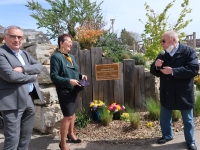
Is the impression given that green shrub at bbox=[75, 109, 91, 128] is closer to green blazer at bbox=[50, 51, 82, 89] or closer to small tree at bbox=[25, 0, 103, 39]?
green blazer at bbox=[50, 51, 82, 89]

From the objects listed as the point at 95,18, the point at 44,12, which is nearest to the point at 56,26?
the point at 44,12

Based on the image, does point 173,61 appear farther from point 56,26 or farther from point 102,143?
point 56,26

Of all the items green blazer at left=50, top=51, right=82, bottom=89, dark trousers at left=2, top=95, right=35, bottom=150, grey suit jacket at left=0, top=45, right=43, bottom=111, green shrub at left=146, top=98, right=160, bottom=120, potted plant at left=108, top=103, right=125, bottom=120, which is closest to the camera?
grey suit jacket at left=0, top=45, right=43, bottom=111

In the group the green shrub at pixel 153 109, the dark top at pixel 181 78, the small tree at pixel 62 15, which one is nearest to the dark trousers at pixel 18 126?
the dark top at pixel 181 78

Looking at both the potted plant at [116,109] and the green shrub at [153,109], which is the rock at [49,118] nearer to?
the potted plant at [116,109]

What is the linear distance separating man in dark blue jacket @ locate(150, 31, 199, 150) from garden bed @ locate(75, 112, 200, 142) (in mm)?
885

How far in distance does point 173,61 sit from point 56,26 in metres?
12.1

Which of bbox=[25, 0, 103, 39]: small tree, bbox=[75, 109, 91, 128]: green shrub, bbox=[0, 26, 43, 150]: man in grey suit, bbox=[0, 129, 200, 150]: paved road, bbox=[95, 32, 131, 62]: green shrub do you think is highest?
bbox=[25, 0, 103, 39]: small tree

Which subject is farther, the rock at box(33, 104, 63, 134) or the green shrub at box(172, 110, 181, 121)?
the green shrub at box(172, 110, 181, 121)

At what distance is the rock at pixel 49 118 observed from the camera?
4.29 meters

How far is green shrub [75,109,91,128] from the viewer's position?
468 cm

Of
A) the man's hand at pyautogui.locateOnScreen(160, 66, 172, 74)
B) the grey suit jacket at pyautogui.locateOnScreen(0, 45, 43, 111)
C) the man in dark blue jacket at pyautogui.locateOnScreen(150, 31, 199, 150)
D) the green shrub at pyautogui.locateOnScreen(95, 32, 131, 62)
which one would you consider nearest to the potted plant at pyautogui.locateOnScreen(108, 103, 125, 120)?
the man in dark blue jacket at pyautogui.locateOnScreen(150, 31, 199, 150)

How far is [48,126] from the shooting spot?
431 cm

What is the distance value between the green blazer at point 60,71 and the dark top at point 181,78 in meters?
1.45
